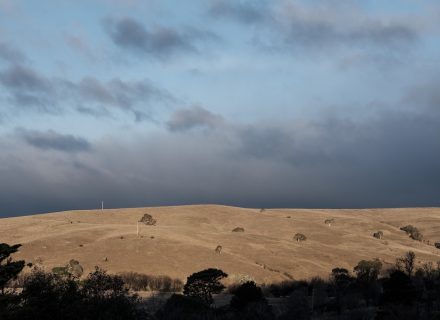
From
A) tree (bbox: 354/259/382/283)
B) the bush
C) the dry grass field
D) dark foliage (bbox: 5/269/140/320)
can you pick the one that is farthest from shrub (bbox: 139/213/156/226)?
dark foliage (bbox: 5/269/140/320)

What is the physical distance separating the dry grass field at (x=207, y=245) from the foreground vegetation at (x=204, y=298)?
552cm

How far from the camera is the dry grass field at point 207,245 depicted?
249 feet

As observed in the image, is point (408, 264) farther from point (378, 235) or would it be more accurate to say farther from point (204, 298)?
point (378, 235)

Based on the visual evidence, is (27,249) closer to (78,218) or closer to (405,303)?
(78,218)

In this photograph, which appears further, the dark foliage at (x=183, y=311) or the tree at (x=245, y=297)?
the tree at (x=245, y=297)

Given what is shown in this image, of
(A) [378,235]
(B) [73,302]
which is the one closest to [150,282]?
(B) [73,302]

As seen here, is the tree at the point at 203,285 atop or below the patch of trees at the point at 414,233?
below

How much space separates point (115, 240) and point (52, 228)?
83.6 feet

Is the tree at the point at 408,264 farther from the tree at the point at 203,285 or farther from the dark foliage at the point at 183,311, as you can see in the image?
the dark foliage at the point at 183,311

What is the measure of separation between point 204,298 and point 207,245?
1470 inches

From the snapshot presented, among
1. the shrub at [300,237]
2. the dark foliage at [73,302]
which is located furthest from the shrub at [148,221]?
the dark foliage at [73,302]

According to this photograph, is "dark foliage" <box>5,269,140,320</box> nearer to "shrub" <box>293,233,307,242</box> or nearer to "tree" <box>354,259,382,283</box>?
"tree" <box>354,259,382,283</box>

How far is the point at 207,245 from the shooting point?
88.4m

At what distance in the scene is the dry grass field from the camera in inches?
2982
